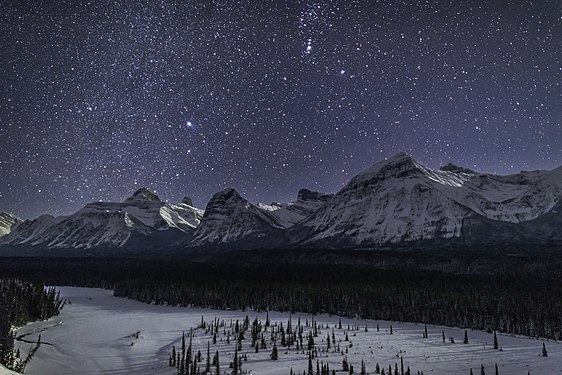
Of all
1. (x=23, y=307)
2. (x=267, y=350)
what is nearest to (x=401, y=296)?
(x=267, y=350)

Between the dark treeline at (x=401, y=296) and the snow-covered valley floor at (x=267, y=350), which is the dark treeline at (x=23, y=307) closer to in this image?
the snow-covered valley floor at (x=267, y=350)

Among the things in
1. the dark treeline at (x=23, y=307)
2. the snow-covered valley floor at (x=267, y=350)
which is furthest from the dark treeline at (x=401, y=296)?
the dark treeline at (x=23, y=307)

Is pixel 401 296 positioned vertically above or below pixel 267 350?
above

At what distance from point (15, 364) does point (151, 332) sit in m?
35.9

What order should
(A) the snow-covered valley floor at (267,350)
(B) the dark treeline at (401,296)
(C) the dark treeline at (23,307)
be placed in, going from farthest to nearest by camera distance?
(B) the dark treeline at (401,296)
(C) the dark treeline at (23,307)
(A) the snow-covered valley floor at (267,350)

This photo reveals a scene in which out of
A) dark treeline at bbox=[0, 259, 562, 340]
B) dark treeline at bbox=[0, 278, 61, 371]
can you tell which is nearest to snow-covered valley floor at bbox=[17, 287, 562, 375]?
dark treeline at bbox=[0, 278, 61, 371]

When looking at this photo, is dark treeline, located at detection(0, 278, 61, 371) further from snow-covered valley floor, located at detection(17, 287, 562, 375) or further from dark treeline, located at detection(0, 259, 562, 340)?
dark treeline, located at detection(0, 259, 562, 340)

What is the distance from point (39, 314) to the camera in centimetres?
10731

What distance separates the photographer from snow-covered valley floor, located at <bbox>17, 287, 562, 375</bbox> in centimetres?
5719

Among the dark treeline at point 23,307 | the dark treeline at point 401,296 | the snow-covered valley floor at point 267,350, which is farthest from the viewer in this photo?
the dark treeline at point 401,296

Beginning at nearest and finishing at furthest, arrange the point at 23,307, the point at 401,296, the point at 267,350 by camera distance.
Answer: the point at 267,350 → the point at 23,307 → the point at 401,296

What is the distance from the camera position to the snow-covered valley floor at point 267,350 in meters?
57.2

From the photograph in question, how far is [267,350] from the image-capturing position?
222 ft

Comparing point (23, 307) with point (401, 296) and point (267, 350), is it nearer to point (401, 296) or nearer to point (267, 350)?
point (267, 350)
